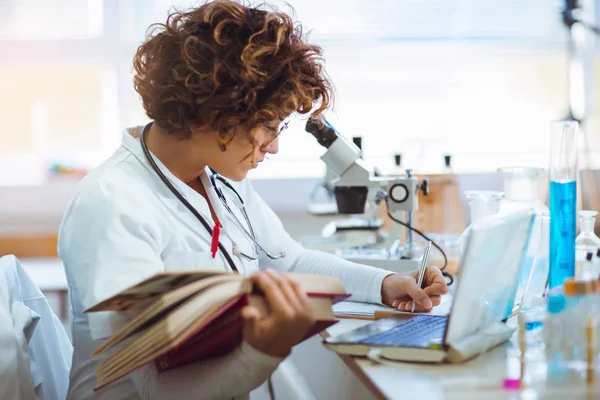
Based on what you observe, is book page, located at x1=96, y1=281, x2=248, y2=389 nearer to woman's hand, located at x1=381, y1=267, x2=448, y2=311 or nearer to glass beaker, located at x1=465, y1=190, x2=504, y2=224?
woman's hand, located at x1=381, y1=267, x2=448, y2=311

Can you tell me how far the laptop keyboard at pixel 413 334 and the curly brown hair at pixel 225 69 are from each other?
0.44m

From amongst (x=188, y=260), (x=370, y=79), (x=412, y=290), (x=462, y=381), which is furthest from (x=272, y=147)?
(x=370, y=79)

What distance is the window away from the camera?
10.4 feet

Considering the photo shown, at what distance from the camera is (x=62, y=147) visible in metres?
3.20

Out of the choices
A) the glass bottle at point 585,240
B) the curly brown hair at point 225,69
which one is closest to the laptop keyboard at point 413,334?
the glass bottle at point 585,240

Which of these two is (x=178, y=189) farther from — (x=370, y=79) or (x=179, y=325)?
(x=370, y=79)

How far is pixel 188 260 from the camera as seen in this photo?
1.29 metres

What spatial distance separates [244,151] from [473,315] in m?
0.54

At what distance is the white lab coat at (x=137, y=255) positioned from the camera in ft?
3.55

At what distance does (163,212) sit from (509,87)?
7.81 ft

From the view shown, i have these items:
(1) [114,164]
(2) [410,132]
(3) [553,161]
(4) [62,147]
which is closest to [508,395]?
(3) [553,161]

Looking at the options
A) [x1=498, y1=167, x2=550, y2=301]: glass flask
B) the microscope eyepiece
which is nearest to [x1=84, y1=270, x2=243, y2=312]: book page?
[x1=498, y1=167, x2=550, y2=301]: glass flask

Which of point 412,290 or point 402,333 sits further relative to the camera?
point 412,290

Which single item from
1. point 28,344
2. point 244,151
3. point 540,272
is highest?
point 244,151
